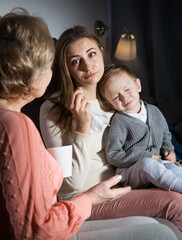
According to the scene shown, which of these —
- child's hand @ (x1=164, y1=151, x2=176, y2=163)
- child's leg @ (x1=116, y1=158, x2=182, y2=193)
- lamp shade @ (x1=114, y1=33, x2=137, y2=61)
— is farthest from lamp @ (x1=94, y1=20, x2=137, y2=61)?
child's leg @ (x1=116, y1=158, x2=182, y2=193)

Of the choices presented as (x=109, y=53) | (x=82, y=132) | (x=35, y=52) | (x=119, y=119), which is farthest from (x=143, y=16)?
(x=35, y=52)

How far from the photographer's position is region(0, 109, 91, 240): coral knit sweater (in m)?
0.67

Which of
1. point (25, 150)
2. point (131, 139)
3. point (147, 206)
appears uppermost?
point (25, 150)

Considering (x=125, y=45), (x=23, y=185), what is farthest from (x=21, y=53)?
(x=125, y=45)

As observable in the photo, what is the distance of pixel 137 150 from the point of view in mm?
1556

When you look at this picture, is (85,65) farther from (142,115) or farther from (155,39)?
(155,39)

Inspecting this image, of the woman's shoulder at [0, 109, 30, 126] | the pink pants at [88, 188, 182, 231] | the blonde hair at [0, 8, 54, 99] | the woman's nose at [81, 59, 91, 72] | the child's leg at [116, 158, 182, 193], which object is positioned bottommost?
the pink pants at [88, 188, 182, 231]

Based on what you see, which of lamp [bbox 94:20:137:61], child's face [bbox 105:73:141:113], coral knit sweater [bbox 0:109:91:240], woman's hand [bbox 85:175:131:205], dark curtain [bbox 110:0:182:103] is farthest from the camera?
dark curtain [bbox 110:0:182:103]

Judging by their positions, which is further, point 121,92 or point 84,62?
point 121,92

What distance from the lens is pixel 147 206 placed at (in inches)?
50.6

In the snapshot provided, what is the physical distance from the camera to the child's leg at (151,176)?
132 cm

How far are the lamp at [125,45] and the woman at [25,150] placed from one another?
1946 millimetres

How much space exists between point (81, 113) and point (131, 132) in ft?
1.37

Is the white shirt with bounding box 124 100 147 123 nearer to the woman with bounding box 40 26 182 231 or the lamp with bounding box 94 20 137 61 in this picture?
the woman with bounding box 40 26 182 231
